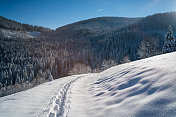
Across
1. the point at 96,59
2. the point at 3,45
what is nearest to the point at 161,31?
the point at 96,59

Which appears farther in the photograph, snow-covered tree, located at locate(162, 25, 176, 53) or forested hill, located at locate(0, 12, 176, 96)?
forested hill, located at locate(0, 12, 176, 96)

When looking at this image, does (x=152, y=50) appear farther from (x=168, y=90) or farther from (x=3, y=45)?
(x=3, y=45)

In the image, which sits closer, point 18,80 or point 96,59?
point 18,80

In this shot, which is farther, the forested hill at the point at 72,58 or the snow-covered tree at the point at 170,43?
the forested hill at the point at 72,58

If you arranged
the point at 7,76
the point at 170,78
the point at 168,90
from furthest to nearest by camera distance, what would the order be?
the point at 7,76, the point at 170,78, the point at 168,90

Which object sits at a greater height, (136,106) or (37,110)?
(136,106)

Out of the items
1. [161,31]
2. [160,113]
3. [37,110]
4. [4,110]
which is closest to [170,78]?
[160,113]

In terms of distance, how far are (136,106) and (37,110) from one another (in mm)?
3971

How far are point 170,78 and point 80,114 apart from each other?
354cm

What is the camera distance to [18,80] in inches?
2813

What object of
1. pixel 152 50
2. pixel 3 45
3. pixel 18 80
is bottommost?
pixel 18 80

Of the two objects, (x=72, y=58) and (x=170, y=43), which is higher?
(x=170, y=43)

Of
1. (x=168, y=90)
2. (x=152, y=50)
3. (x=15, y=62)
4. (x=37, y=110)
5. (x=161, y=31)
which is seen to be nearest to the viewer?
(x=168, y=90)

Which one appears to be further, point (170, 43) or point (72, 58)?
point (72, 58)
